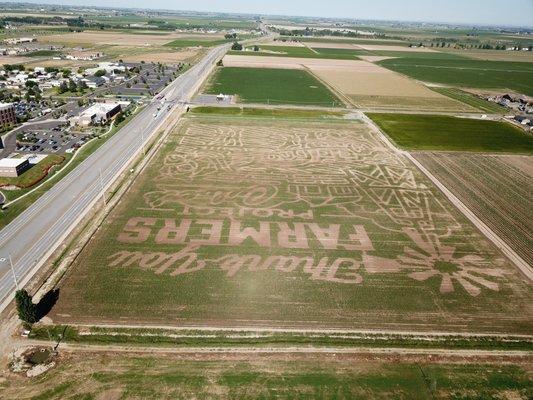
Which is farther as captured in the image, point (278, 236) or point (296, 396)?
point (278, 236)

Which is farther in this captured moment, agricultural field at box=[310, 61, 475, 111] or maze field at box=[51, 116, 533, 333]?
agricultural field at box=[310, 61, 475, 111]

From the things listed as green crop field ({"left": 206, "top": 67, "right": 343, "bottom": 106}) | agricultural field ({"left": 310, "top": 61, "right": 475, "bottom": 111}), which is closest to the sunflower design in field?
agricultural field ({"left": 310, "top": 61, "right": 475, "bottom": 111})

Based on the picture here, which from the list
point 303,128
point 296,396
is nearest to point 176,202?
point 296,396

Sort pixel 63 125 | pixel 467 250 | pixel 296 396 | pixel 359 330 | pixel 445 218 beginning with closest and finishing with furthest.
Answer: pixel 296 396
pixel 359 330
pixel 467 250
pixel 445 218
pixel 63 125

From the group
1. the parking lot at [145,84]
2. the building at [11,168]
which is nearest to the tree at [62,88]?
the parking lot at [145,84]

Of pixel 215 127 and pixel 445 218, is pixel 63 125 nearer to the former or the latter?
pixel 215 127

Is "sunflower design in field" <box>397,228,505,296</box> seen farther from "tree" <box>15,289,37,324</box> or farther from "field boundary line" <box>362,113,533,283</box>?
"tree" <box>15,289,37,324</box>

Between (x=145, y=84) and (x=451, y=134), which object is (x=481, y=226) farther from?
(x=145, y=84)
